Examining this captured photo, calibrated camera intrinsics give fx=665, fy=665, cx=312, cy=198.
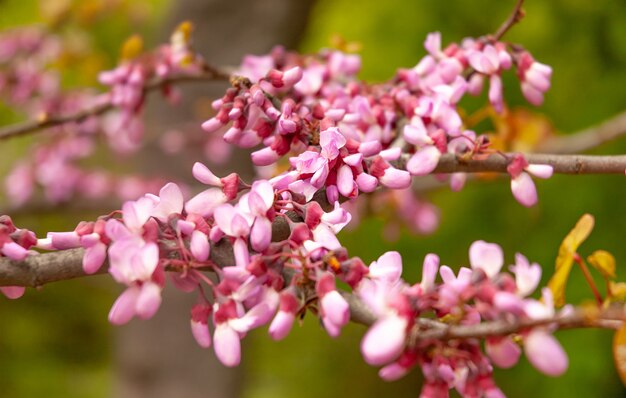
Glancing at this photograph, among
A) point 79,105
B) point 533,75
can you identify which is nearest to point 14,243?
point 533,75

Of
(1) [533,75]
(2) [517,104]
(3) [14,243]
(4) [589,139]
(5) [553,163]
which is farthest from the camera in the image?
(2) [517,104]

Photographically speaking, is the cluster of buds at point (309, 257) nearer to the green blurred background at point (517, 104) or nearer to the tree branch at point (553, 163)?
the tree branch at point (553, 163)

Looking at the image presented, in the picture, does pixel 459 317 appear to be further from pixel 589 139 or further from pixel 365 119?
pixel 589 139

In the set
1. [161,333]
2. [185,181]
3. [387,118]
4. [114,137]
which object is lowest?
[161,333]

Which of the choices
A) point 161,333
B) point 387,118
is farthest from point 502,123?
point 161,333

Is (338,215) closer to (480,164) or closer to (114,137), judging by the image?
(480,164)

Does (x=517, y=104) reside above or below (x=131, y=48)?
below
